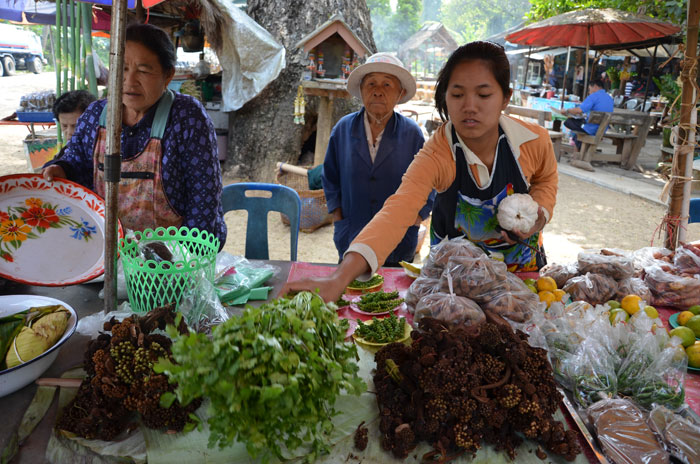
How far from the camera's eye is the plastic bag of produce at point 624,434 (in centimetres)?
117

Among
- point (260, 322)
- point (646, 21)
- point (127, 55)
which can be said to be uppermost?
point (646, 21)

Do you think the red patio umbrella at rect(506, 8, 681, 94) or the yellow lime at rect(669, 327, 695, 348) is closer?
the yellow lime at rect(669, 327, 695, 348)

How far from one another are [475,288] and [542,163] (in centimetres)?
98

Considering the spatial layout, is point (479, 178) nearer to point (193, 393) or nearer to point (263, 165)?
point (193, 393)

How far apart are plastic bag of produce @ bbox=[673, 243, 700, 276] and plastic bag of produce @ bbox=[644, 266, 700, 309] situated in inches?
5.0

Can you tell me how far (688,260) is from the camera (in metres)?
2.18

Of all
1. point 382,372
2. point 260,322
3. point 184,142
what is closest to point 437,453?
point 382,372

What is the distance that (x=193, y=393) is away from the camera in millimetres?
989

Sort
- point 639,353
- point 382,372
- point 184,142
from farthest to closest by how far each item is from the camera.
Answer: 1. point 184,142
2. point 639,353
3. point 382,372

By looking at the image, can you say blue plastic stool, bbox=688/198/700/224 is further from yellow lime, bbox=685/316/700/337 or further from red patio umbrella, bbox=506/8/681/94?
red patio umbrella, bbox=506/8/681/94

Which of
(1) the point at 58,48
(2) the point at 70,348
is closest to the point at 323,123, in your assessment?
(1) the point at 58,48

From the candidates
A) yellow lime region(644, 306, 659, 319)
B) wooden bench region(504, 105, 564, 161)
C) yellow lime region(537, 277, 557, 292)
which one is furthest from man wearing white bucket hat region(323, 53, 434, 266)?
wooden bench region(504, 105, 564, 161)

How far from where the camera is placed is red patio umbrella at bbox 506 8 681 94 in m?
9.22

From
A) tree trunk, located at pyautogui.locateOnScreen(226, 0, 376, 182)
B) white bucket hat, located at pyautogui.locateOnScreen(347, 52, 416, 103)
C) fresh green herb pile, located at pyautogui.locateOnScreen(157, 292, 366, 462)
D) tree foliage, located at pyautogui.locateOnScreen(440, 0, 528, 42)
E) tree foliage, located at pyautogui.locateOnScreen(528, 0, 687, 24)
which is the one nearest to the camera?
fresh green herb pile, located at pyautogui.locateOnScreen(157, 292, 366, 462)
